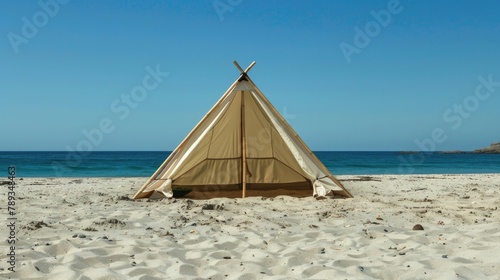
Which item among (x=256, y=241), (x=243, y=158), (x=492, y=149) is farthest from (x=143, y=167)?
(x=492, y=149)

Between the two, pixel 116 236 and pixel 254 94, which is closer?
pixel 116 236

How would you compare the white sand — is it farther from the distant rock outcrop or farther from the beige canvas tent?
the distant rock outcrop

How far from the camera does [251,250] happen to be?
4.11 m

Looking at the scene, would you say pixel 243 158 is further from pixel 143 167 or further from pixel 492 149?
pixel 492 149

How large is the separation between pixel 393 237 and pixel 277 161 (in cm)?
464

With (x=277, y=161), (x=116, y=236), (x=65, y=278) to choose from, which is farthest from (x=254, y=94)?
(x=65, y=278)

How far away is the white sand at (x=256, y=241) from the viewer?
11.3 feet

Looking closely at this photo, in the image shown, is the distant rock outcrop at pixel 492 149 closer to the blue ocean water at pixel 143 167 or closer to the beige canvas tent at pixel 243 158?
the blue ocean water at pixel 143 167

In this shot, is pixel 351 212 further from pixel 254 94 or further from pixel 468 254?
pixel 254 94

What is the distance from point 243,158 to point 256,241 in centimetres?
411

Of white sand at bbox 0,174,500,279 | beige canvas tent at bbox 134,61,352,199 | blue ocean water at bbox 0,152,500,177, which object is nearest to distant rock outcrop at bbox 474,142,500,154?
blue ocean water at bbox 0,152,500,177

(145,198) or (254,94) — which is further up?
(254,94)

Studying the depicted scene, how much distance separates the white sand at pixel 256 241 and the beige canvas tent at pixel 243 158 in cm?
89

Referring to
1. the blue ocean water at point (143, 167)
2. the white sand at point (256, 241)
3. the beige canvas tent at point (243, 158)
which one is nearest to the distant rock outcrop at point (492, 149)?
the blue ocean water at point (143, 167)
